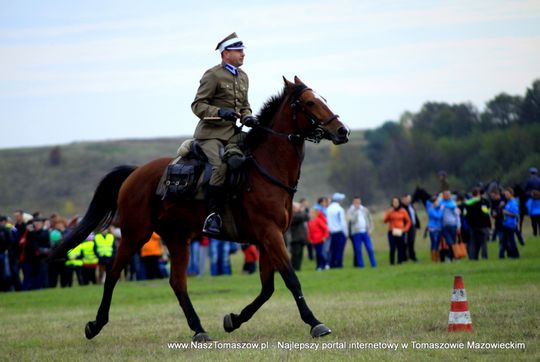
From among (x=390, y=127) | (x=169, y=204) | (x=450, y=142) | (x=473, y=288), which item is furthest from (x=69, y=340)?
(x=390, y=127)

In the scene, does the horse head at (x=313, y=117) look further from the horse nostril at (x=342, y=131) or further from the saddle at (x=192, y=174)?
the saddle at (x=192, y=174)

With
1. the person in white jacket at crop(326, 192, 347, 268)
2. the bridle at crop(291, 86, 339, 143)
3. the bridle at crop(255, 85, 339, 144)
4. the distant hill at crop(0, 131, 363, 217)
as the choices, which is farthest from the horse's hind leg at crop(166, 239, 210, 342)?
the distant hill at crop(0, 131, 363, 217)

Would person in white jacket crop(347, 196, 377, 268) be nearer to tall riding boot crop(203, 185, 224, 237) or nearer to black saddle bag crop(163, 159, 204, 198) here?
black saddle bag crop(163, 159, 204, 198)

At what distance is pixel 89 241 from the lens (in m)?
28.9

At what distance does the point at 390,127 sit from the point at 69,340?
88263 millimetres

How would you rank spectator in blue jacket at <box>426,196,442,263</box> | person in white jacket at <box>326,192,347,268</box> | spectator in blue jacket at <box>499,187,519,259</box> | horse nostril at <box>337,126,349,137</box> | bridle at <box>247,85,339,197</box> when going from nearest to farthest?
horse nostril at <box>337,126,349,137</box> → bridle at <box>247,85,339,197</box> → spectator in blue jacket at <box>499,187,519,259</box> → spectator in blue jacket at <box>426,196,442,263</box> → person in white jacket at <box>326,192,347,268</box>

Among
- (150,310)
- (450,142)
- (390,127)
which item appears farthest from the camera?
(390,127)

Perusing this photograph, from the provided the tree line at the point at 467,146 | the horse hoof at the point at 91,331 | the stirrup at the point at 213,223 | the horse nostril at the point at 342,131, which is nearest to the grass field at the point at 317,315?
the horse hoof at the point at 91,331

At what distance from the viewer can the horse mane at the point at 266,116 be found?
13047 millimetres

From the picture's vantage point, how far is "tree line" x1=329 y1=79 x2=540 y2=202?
31.0 m

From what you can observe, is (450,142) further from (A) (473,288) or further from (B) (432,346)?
(B) (432,346)

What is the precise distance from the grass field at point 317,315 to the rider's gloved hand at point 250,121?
9.20ft

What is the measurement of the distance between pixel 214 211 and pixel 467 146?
29.9 m

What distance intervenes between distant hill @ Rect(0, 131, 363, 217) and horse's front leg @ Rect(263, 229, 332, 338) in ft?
299
